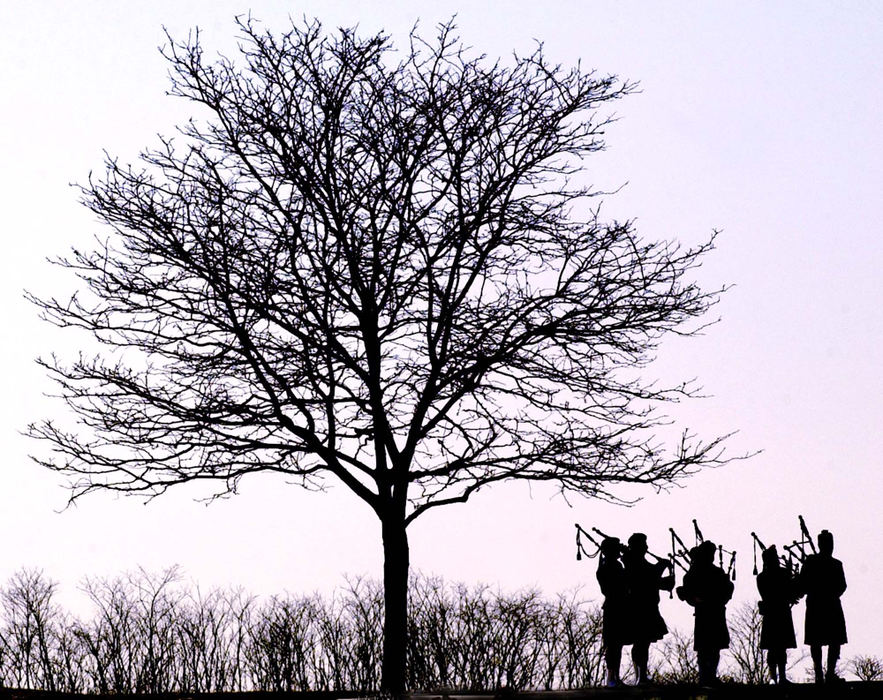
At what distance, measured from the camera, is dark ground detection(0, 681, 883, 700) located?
14141 millimetres

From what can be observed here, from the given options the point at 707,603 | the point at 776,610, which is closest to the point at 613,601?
the point at 707,603

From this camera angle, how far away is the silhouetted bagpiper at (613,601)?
17.2 metres

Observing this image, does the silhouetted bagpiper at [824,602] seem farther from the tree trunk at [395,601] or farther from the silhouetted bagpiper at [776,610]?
the tree trunk at [395,601]

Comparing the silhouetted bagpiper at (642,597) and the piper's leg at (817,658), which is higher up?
the silhouetted bagpiper at (642,597)

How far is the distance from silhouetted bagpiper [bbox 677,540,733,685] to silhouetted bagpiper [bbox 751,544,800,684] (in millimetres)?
1125

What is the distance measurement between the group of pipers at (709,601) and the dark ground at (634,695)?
1.34 metres

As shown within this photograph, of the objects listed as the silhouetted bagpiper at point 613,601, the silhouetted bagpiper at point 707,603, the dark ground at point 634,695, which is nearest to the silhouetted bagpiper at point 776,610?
the silhouetted bagpiper at point 707,603

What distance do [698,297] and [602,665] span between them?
8.24m

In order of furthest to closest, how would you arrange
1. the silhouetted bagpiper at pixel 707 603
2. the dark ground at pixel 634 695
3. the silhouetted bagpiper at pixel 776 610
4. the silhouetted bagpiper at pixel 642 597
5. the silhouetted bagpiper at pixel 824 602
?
the silhouetted bagpiper at pixel 776 610 < the silhouetted bagpiper at pixel 824 602 < the silhouetted bagpiper at pixel 707 603 < the silhouetted bagpiper at pixel 642 597 < the dark ground at pixel 634 695

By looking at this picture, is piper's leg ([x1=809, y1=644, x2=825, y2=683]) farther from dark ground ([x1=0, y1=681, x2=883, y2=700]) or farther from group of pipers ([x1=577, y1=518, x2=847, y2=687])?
dark ground ([x1=0, y1=681, x2=883, y2=700])

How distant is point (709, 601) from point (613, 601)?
4.85ft

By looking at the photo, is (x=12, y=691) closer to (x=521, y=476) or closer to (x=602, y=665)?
(x=521, y=476)

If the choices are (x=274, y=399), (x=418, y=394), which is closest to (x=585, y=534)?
(x=418, y=394)

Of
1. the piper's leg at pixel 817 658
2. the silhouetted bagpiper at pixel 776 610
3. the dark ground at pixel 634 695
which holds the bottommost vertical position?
the dark ground at pixel 634 695
